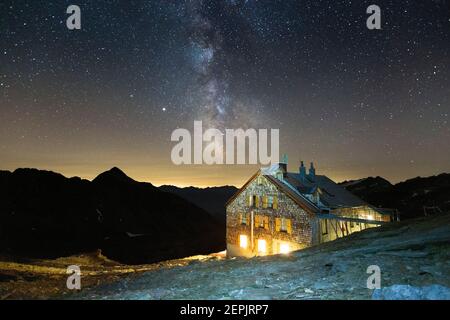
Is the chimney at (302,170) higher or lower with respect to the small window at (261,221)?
higher

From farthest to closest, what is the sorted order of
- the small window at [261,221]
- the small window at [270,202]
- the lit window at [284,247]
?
the small window at [261,221] → the small window at [270,202] → the lit window at [284,247]

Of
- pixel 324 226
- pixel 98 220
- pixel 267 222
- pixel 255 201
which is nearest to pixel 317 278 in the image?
pixel 324 226

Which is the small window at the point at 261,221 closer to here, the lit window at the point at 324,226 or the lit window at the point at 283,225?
the lit window at the point at 283,225

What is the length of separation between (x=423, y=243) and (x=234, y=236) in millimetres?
24514

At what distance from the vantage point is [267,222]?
1191 inches

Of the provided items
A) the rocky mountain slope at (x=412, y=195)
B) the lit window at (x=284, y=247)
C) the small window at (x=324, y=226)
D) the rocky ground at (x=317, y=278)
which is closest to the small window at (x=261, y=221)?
the lit window at (x=284, y=247)

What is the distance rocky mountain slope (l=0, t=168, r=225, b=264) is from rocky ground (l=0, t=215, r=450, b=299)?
152 feet

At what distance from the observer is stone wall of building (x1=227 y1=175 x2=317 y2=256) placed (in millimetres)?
27031

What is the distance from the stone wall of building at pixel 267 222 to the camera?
2703 centimetres

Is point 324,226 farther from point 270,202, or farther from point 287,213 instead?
point 270,202

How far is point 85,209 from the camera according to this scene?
87062 millimetres

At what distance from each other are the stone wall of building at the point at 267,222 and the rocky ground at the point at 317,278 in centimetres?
1453

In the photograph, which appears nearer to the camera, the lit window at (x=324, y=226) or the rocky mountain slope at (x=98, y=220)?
the lit window at (x=324, y=226)

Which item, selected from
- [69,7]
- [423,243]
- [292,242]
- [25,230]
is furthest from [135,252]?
[423,243]
